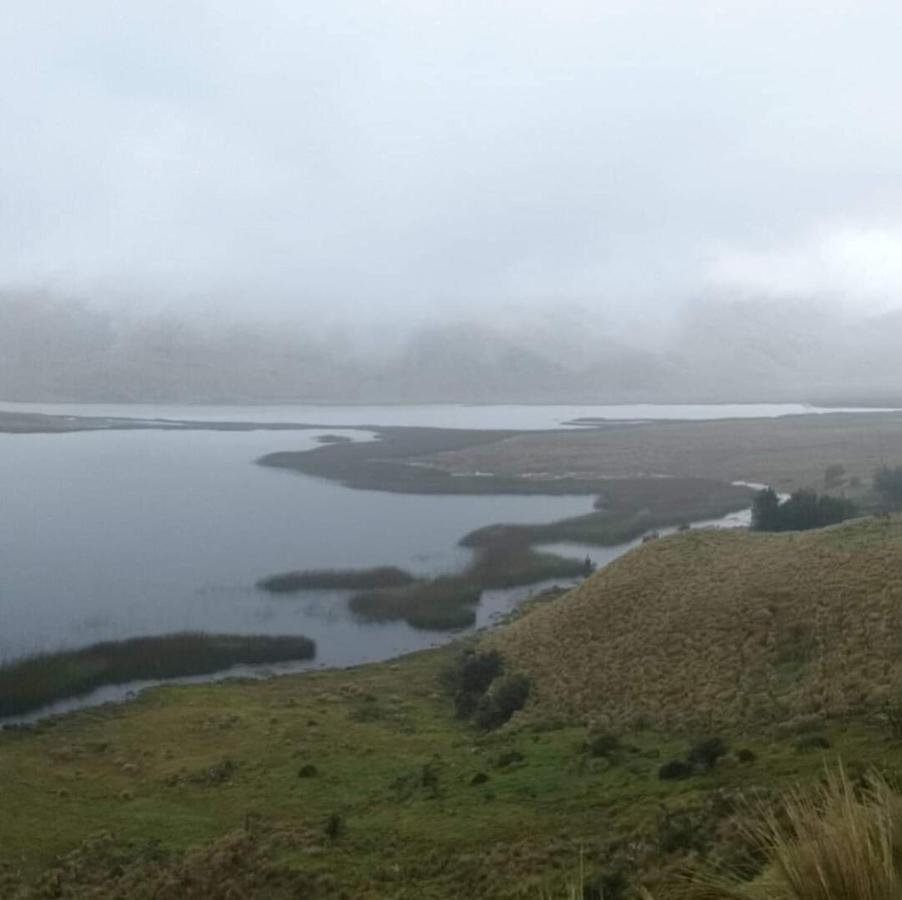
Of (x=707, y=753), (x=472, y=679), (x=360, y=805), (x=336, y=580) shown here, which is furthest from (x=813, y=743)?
(x=336, y=580)

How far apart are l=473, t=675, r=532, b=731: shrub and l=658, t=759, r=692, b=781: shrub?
9381mm

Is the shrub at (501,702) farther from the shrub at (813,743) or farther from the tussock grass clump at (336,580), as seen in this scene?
the tussock grass clump at (336,580)

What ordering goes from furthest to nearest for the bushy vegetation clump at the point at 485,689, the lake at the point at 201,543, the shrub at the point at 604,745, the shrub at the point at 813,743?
the lake at the point at 201,543 → the bushy vegetation clump at the point at 485,689 → the shrub at the point at 604,745 → the shrub at the point at 813,743

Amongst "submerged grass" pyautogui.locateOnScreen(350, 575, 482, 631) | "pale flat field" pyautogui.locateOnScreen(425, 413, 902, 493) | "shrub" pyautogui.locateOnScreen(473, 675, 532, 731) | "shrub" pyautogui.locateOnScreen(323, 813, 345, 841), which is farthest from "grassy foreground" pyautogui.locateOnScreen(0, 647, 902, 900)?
"pale flat field" pyautogui.locateOnScreen(425, 413, 902, 493)

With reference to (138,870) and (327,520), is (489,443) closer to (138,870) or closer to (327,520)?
(327,520)

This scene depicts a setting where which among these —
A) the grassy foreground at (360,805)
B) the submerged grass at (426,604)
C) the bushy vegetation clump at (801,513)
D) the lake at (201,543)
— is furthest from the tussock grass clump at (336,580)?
the grassy foreground at (360,805)

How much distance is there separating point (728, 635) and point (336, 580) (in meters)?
29.0

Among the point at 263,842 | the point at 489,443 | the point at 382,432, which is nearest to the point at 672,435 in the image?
the point at 489,443

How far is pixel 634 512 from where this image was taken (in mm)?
68375

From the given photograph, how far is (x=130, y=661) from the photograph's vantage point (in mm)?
34344

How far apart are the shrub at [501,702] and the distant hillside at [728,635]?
44cm

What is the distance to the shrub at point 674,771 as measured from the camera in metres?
13.8

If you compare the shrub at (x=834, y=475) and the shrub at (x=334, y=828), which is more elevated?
the shrub at (x=834, y=475)

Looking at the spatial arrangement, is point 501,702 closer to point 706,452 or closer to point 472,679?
point 472,679
